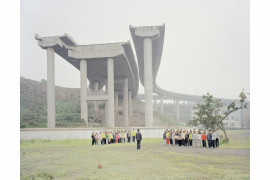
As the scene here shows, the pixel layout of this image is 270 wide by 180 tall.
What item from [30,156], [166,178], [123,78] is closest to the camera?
[166,178]

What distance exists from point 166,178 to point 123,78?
45.6 metres

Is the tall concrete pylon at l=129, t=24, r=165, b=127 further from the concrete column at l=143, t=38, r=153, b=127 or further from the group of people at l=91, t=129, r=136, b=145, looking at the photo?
the group of people at l=91, t=129, r=136, b=145

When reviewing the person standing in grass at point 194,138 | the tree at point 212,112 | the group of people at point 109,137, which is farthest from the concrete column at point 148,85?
the person standing in grass at point 194,138

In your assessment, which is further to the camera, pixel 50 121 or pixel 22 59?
pixel 50 121

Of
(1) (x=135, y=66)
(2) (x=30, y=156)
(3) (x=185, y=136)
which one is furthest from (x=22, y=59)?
(1) (x=135, y=66)

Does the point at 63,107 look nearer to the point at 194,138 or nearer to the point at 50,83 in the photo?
the point at 50,83

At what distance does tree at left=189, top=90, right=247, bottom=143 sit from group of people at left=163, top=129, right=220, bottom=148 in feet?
5.24

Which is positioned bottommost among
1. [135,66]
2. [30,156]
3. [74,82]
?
[30,156]

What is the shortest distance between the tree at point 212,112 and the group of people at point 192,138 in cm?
160

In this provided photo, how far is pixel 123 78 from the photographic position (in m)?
57.1

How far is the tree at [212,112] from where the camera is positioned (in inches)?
891

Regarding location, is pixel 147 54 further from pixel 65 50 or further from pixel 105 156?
pixel 105 156

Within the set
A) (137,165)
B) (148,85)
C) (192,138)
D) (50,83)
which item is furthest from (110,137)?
(50,83)

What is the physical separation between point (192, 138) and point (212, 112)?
3485mm
